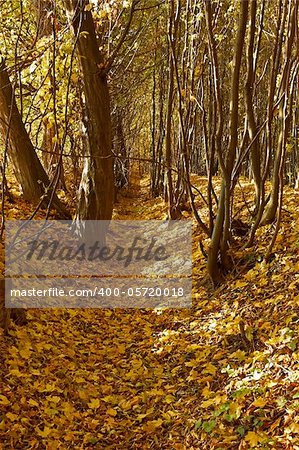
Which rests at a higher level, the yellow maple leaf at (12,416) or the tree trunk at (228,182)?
the tree trunk at (228,182)

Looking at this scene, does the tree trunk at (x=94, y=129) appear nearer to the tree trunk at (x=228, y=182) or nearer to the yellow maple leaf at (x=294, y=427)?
the tree trunk at (x=228, y=182)

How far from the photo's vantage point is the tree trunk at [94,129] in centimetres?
614

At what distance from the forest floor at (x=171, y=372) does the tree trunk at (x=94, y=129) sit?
6.36ft

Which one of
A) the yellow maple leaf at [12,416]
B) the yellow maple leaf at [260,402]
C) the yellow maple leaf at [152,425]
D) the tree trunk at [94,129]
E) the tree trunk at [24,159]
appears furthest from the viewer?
the tree trunk at [24,159]

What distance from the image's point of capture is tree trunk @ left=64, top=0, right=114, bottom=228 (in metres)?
6.14


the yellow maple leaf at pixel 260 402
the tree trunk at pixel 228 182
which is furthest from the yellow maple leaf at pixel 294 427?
the tree trunk at pixel 228 182

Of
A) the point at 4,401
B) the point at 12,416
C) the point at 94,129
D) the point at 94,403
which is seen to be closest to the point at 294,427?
the point at 94,403

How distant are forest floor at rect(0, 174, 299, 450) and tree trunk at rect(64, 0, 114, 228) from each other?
6.36ft

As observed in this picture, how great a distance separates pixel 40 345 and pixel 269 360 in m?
2.17

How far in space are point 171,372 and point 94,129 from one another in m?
3.81

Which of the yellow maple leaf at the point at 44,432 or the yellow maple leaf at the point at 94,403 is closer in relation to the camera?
the yellow maple leaf at the point at 44,432

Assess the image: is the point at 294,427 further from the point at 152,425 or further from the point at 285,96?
the point at 285,96

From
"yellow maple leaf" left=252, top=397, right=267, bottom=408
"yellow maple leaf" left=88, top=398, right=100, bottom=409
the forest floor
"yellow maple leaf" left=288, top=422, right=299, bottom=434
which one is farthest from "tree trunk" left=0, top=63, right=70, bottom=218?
"yellow maple leaf" left=288, top=422, right=299, bottom=434

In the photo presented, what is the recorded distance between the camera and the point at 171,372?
13.4ft
